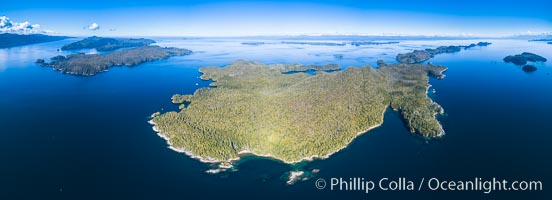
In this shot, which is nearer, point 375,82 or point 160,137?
point 160,137

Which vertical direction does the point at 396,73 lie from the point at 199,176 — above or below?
above

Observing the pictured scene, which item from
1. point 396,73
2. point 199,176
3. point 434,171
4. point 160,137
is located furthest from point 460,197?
point 396,73

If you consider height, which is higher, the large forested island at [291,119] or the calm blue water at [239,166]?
the large forested island at [291,119]

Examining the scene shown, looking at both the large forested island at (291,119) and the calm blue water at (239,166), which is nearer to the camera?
the calm blue water at (239,166)

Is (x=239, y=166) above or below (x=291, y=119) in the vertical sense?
below

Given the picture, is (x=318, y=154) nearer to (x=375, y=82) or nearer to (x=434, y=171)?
(x=434, y=171)

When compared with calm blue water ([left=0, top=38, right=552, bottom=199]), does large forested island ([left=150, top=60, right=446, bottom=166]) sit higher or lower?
higher

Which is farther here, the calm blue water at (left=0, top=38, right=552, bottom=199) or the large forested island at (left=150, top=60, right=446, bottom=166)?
the large forested island at (left=150, top=60, right=446, bottom=166)

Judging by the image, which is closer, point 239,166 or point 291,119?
point 239,166
